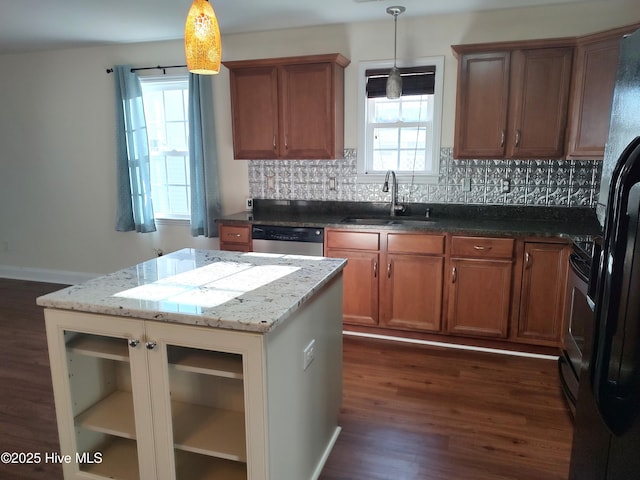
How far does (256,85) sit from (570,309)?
2862mm

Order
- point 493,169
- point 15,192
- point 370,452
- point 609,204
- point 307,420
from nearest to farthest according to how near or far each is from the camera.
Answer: point 609,204, point 307,420, point 370,452, point 493,169, point 15,192

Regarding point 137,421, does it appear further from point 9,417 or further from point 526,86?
point 526,86

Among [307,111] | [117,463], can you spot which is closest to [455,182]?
[307,111]

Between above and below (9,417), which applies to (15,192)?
above

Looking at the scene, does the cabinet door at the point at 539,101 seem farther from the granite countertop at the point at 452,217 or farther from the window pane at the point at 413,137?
the window pane at the point at 413,137

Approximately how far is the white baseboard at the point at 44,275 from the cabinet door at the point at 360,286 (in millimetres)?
3043

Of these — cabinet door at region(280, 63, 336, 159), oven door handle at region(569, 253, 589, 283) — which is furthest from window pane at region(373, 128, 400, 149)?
oven door handle at region(569, 253, 589, 283)

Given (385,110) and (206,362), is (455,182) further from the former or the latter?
(206,362)

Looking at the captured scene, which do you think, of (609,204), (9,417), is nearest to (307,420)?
(609,204)

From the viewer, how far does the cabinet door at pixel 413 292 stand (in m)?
3.29

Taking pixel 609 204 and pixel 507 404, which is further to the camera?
pixel 507 404

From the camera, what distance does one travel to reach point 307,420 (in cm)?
185

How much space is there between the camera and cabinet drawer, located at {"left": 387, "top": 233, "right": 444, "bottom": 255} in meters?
3.24

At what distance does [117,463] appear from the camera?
182 centimetres
